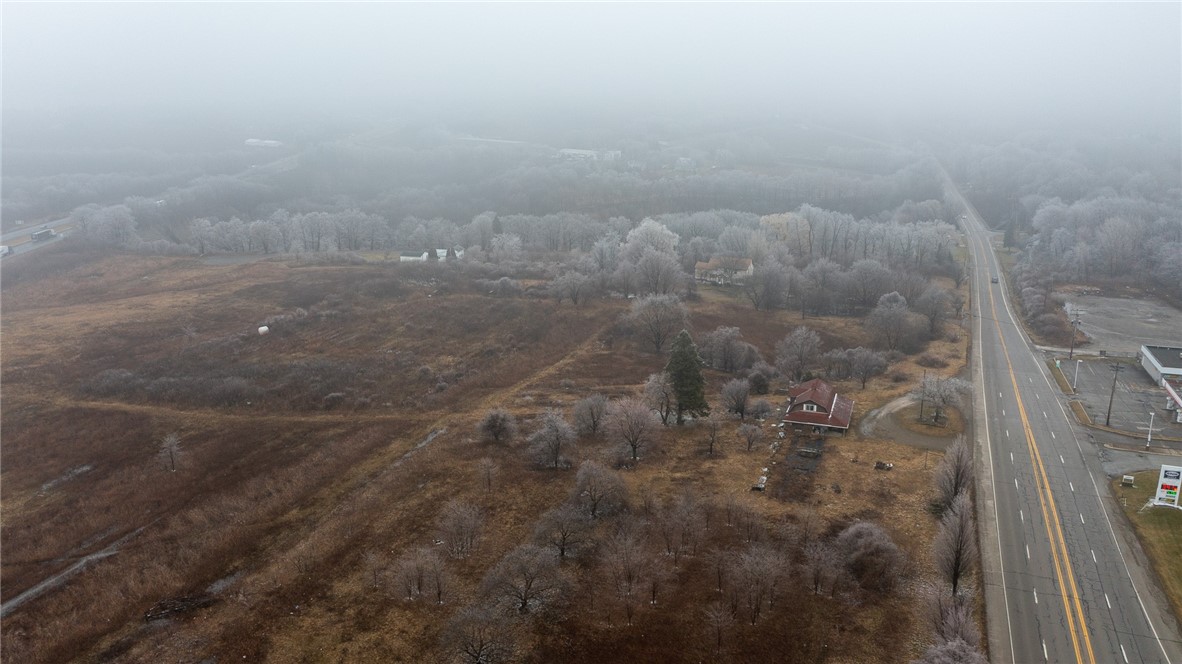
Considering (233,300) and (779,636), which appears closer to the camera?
(779,636)

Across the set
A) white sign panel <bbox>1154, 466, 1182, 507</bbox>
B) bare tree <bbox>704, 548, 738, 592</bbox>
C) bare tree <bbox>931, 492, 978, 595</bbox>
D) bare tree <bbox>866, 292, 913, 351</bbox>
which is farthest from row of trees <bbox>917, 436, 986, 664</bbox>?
bare tree <bbox>866, 292, 913, 351</bbox>

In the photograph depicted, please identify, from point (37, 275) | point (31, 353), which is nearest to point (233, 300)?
point (31, 353)

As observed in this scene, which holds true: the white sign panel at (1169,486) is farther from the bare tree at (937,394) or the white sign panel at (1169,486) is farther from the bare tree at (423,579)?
the bare tree at (423,579)

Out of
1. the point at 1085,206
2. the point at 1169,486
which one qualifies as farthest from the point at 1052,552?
the point at 1085,206

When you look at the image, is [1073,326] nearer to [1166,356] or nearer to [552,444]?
[1166,356]

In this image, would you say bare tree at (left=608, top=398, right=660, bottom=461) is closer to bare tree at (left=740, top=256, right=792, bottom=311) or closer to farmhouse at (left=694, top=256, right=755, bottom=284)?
bare tree at (left=740, top=256, right=792, bottom=311)

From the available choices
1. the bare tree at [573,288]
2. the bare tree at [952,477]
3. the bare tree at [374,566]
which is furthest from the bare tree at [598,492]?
the bare tree at [573,288]

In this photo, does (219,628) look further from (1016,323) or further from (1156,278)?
(1156,278)
